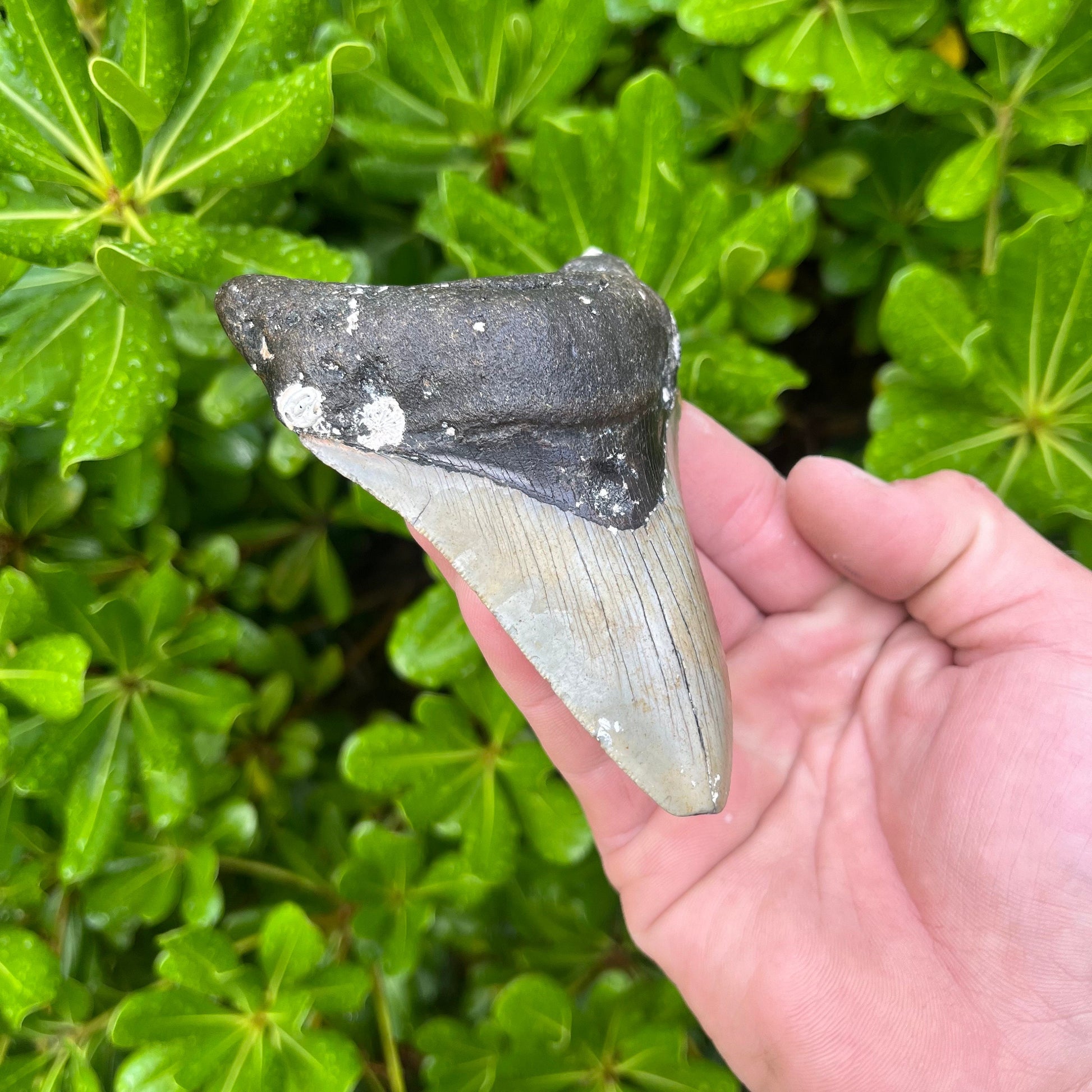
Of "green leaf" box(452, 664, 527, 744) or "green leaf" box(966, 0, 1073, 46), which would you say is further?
"green leaf" box(452, 664, 527, 744)

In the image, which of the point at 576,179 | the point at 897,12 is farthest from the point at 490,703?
the point at 897,12

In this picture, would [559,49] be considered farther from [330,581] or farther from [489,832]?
[489,832]

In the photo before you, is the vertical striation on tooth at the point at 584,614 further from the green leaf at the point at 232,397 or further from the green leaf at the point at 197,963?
the green leaf at the point at 197,963

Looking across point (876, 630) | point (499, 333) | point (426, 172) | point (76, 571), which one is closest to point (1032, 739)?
point (876, 630)

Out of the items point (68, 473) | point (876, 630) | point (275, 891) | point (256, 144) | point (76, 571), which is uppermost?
point (256, 144)

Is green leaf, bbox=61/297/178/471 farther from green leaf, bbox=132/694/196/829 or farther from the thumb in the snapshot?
the thumb

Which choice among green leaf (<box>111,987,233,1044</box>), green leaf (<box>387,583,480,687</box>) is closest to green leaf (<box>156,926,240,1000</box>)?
green leaf (<box>111,987,233,1044</box>)

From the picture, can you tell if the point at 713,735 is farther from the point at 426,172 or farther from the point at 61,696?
the point at 426,172
